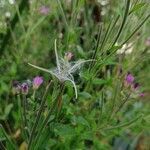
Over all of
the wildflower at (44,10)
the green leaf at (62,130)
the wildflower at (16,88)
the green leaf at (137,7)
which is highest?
the green leaf at (137,7)

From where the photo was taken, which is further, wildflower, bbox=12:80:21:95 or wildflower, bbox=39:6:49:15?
wildflower, bbox=39:6:49:15

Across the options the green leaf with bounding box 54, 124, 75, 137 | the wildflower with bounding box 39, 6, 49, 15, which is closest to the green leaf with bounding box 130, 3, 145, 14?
the green leaf with bounding box 54, 124, 75, 137

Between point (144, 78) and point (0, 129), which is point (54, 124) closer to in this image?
point (0, 129)

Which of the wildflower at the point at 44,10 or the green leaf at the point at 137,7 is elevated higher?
the green leaf at the point at 137,7

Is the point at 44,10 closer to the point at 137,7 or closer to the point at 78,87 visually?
the point at 78,87

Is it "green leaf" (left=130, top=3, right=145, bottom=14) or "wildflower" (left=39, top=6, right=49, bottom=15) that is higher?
"green leaf" (left=130, top=3, right=145, bottom=14)

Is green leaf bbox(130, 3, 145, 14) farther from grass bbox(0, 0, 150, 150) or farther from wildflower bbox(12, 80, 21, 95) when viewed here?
wildflower bbox(12, 80, 21, 95)

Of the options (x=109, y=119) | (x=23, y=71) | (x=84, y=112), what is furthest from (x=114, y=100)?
(x=23, y=71)

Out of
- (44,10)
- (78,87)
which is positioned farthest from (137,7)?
(44,10)

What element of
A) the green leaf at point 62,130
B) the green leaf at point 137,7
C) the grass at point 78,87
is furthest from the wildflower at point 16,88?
the green leaf at point 137,7

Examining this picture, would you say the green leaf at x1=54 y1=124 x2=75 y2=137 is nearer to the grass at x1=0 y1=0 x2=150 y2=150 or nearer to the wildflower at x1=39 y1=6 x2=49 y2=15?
the grass at x1=0 y1=0 x2=150 y2=150

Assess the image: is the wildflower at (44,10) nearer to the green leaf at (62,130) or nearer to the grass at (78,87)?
the grass at (78,87)

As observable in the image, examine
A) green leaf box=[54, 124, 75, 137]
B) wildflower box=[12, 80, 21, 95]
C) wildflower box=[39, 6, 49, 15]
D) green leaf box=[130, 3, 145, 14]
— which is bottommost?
green leaf box=[54, 124, 75, 137]
